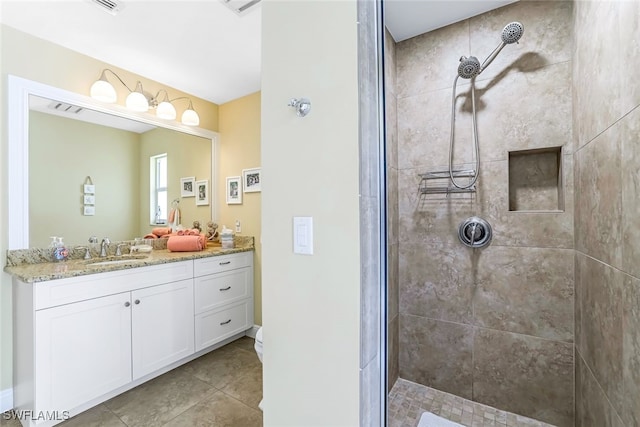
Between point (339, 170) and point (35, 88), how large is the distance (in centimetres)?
233

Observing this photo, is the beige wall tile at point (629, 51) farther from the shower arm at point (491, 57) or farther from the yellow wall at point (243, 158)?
the yellow wall at point (243, 158)

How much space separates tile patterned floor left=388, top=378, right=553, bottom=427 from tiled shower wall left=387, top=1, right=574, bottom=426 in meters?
0.05

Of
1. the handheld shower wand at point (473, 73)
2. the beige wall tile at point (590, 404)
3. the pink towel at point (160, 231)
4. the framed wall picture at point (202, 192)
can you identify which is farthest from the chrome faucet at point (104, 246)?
the beige wall tile at point (590, 404)

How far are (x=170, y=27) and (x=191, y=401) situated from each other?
97.3 inches

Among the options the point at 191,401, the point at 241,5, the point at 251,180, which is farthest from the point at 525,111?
the point at 191,401

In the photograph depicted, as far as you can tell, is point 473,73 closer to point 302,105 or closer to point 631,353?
point 302,105

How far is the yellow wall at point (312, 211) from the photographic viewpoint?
2.67ft

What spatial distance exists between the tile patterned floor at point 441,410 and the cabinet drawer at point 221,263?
1663 millimetres

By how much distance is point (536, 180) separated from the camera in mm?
1628

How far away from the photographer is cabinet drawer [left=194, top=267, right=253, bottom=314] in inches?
90.5

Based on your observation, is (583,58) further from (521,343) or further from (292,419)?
(292,419)

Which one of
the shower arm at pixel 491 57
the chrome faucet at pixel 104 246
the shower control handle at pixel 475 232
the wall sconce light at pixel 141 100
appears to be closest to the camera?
the shower arm at pixel 491 57

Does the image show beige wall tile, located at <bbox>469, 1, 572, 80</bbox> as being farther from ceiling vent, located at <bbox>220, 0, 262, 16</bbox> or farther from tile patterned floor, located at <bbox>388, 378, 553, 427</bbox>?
tile patterned floor, located at <bbox>388, 378, 553, 427</bbox>

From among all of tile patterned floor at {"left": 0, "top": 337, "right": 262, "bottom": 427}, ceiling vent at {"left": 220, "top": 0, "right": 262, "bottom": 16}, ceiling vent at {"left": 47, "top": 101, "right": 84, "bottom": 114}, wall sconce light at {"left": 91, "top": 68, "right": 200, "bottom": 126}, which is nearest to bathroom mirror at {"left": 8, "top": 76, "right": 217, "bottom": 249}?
ceiling vent at {"left": 47, "top": 101, "right": 84, "bottom": 114}
